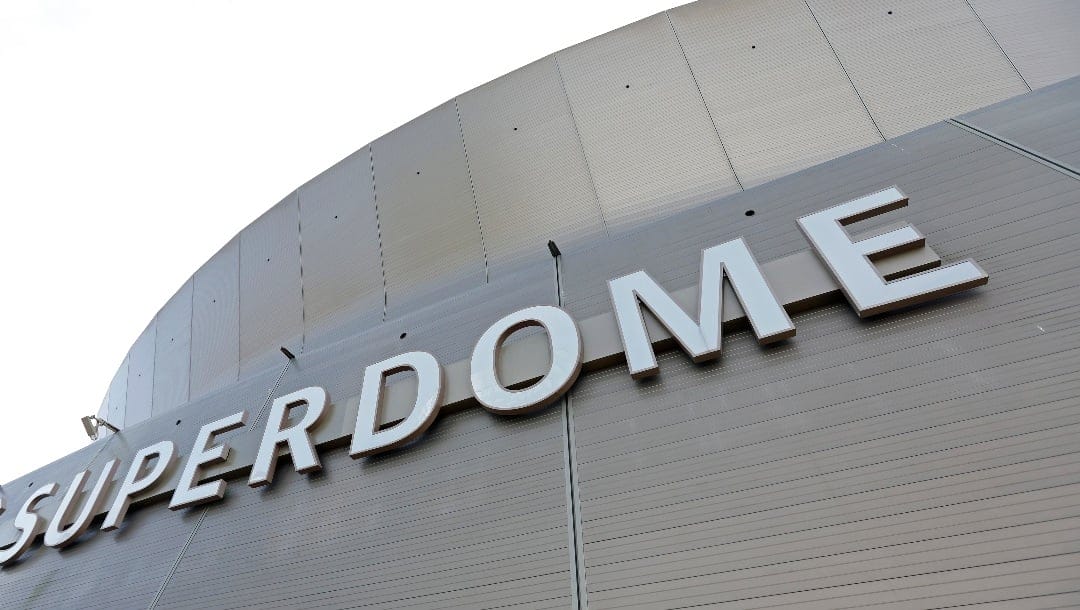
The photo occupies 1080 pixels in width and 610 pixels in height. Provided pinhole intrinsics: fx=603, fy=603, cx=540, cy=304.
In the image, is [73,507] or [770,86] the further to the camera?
[770,86]

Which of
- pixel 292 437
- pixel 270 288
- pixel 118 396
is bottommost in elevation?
pixel 292 437

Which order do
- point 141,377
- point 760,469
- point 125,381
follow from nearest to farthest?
point 760,469
point 141,377
point 125,381

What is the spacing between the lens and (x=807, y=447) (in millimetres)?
5277

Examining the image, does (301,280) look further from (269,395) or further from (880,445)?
(880,445)

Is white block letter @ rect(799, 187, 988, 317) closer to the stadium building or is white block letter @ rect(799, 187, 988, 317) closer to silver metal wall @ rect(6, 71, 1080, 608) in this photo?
the stadium building

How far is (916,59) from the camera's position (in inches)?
410

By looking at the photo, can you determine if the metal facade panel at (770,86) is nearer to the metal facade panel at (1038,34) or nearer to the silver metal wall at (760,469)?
the silver metal wall at (760,469)

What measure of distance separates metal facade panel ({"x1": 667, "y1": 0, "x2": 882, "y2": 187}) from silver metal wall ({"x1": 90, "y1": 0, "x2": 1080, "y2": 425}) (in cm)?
3

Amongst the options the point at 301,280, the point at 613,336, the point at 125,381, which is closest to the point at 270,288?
the point at 301,280

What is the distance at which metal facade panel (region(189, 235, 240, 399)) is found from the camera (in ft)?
44.5

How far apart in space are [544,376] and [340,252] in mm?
7207

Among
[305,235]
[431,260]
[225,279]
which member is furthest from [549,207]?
[225,279]

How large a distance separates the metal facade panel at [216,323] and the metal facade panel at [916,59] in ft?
44.4

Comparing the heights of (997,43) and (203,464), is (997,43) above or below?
above
